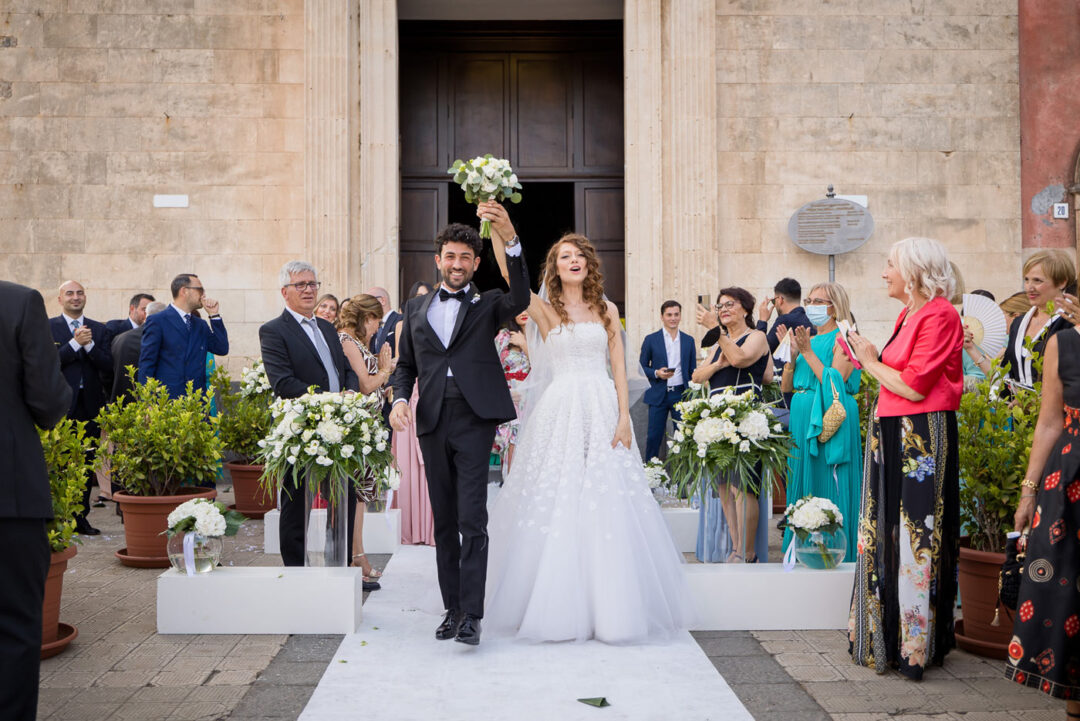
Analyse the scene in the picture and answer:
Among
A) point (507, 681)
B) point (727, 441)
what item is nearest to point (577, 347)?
point (727, 441)

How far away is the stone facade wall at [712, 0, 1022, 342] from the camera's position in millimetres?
11656

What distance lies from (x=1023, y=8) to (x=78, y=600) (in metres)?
12.0

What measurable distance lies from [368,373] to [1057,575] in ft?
15.5

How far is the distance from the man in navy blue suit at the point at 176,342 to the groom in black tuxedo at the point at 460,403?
3.99 m

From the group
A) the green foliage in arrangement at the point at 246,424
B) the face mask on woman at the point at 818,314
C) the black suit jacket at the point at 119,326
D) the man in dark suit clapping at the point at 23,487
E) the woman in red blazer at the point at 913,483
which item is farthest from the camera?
the black suit jacket at the point at 119,326

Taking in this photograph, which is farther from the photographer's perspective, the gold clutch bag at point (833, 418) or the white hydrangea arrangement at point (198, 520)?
the gold clutch bag at point (833, 418)

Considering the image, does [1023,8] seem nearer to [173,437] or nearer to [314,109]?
[314,109]

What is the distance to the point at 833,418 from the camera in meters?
6.50

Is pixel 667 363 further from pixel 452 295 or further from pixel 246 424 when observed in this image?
pixel 452 295

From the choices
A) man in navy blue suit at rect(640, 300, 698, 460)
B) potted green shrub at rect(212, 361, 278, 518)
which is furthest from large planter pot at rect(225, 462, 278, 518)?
man in navy blue suit at rect(640, 300, 698, 460)

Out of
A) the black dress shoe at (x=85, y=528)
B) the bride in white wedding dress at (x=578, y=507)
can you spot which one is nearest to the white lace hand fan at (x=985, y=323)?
the bride in white wedding dress at (x=578, y=507)

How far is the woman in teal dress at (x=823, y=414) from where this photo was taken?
654 cm

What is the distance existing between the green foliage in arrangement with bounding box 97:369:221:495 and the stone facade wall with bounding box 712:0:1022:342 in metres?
6.74

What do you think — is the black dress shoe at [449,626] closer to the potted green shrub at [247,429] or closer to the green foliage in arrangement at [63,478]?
the green foliage in arrangement at [63,478]
